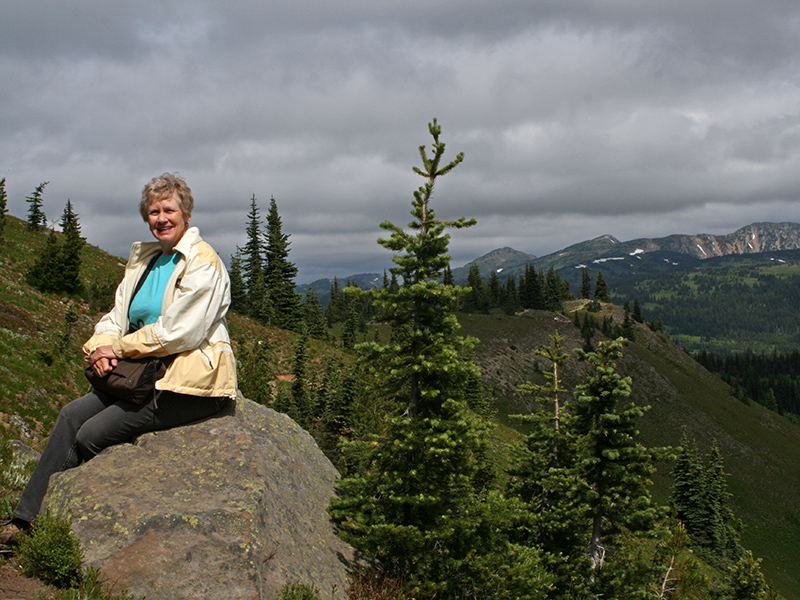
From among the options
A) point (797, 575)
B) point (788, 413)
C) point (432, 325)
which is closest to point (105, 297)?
point (432, 325)

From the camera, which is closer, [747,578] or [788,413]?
[747,578]

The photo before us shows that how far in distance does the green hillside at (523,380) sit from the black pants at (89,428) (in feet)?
25.5

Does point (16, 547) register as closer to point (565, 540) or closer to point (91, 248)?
point (565, 540)

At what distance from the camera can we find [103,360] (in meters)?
4.96

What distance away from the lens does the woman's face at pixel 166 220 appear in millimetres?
5211

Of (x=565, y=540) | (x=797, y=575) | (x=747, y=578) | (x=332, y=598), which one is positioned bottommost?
(x=797, y=575)

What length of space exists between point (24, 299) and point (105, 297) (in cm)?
667

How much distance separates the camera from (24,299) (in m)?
24.5

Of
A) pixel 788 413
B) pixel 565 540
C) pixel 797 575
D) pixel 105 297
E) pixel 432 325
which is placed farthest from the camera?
pixel 788 413

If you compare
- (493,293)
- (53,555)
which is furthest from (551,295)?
(53,555)

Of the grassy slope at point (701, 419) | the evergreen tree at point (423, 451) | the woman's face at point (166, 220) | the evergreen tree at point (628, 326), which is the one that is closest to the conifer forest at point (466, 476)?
the evergreen tree at point (423, 451)

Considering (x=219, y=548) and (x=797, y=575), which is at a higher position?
(x=219, y=548)

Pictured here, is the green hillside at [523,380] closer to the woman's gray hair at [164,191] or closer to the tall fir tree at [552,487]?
the tall fir tree at [552,487]

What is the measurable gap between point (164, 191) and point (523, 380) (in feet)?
319
